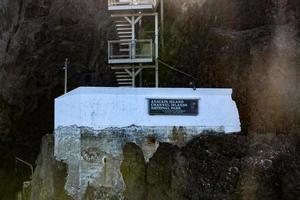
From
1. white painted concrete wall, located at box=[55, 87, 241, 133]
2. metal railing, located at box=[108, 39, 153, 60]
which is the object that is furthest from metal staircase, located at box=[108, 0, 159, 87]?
white painted concrete wall, located at box=[55, 87, 241, 133]

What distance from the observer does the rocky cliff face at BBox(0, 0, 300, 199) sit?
1061 inches

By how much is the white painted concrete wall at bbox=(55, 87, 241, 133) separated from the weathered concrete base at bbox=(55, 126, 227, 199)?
27cm

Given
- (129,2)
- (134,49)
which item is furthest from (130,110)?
(129,2)

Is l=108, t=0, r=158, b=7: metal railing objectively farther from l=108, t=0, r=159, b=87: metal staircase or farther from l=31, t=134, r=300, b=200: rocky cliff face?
l=31, t=134, r=300, b=200: rocky cliff face

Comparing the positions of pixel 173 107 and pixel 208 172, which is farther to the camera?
pixel 173 107

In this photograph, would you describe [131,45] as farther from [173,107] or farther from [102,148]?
[102,148]

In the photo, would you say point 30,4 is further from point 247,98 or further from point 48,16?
point 247,98

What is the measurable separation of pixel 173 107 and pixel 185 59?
7444 mm

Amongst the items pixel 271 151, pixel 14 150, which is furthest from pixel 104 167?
pixel 14 150

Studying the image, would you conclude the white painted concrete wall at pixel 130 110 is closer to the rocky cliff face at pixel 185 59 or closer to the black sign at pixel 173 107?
the black sign at pixel 173 107

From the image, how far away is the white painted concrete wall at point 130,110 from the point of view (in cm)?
2611

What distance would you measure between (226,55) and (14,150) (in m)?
16.3

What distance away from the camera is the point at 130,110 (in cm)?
2628

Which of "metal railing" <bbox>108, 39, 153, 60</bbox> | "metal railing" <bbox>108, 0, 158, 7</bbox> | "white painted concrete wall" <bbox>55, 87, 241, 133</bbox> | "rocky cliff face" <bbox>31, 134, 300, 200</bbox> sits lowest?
"rocky cliff face" <bbox>31, 134, 300, 200</bbox>
